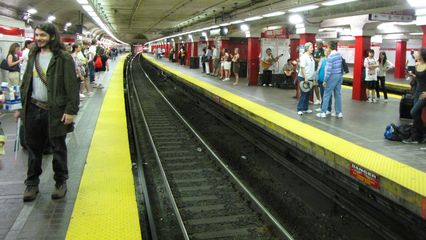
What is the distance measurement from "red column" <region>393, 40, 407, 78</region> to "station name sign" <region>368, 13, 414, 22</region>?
10558mm

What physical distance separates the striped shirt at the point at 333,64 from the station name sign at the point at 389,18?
3.12 metres

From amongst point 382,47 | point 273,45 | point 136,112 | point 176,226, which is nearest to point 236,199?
point 176,226

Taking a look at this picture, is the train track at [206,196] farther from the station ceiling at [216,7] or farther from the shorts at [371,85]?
the shorts at [371,85]

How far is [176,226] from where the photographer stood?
514 cm

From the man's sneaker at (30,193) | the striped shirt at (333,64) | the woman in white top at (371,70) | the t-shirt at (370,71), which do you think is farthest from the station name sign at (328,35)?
the man's sneaker at (30,193)

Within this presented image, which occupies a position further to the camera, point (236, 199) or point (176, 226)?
point (236, 199)

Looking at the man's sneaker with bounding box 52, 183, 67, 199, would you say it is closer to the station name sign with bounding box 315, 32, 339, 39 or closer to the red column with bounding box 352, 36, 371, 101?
the red column with bounding box 352, 36, 371, 101

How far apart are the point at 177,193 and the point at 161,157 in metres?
2.21

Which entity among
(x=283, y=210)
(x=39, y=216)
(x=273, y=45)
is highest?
(x=273, y=45)

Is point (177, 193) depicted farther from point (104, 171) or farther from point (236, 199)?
point (104, 171)

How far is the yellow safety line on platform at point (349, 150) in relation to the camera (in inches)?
205

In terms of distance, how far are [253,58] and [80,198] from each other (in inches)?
547

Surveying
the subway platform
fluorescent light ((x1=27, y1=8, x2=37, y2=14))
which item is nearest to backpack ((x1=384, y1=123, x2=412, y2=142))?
the subway platform

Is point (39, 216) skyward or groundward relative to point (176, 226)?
skyward
